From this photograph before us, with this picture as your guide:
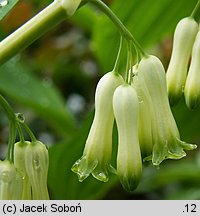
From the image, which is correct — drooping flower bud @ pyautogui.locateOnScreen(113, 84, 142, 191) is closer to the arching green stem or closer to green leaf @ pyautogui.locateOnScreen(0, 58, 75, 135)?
the arching green stem

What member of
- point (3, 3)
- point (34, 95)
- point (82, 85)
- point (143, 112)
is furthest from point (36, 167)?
point (82, 85)

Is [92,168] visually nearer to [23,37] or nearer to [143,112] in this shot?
[143,112]

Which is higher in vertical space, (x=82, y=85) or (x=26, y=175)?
(x=26, y=175)

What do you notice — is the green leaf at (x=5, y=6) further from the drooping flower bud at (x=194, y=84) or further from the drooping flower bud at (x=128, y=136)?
the drooping flower bud at (x=194, y=84)

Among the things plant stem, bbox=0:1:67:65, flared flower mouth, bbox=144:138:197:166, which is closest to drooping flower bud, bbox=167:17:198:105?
flared flower mouth, bbox=144:138:197:166
